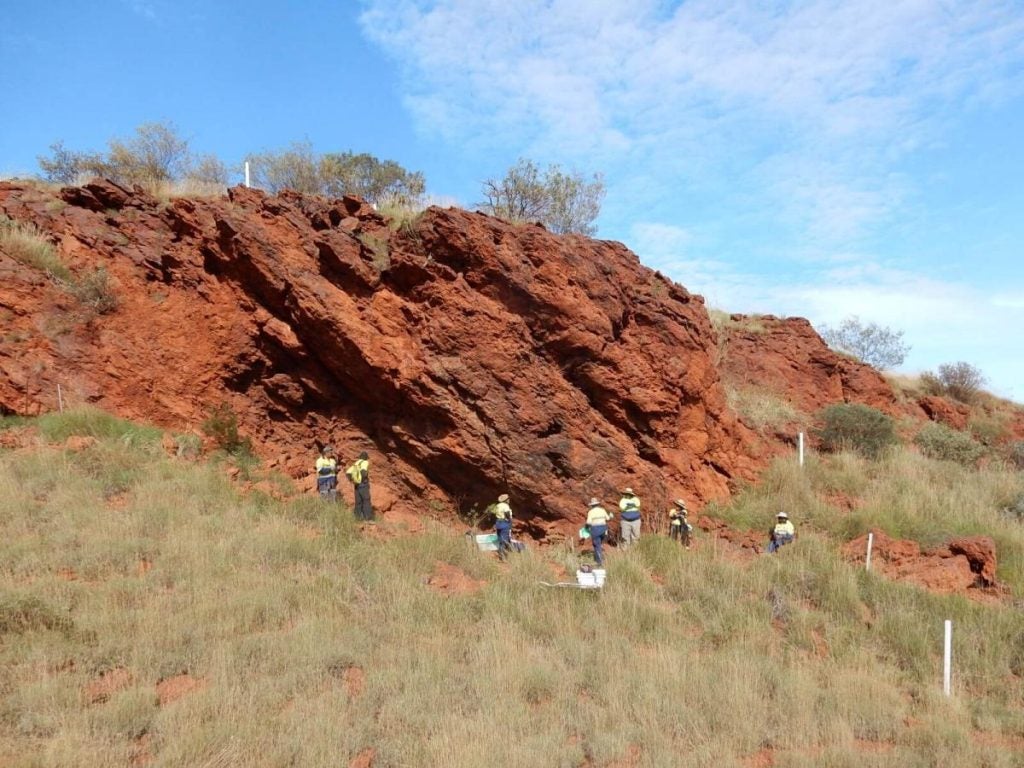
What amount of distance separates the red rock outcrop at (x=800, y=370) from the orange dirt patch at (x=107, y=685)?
13.1 m

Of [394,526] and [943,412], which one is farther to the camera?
[943,412]

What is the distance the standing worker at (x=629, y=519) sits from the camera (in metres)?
8.76

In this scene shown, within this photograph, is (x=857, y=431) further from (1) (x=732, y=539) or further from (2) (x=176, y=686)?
(2) (x=176, y=686)

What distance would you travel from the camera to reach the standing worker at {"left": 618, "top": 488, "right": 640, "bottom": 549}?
876cm

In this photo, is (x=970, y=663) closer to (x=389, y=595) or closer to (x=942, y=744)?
(x=942, y=744)

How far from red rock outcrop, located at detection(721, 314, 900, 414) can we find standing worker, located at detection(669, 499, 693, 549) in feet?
21.4

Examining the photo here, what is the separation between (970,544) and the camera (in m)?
7.95

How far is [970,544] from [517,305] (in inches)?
276

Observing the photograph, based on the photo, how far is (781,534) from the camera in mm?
8664

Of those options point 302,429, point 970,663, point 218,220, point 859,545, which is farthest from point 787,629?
point 218,220

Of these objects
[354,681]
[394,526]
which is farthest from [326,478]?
[354,681]

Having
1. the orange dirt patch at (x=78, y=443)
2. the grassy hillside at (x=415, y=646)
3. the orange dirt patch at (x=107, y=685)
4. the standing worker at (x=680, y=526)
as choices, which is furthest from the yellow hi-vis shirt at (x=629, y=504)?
the orange dirt patch at (x=78, y=443)

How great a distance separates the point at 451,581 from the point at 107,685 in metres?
3.63

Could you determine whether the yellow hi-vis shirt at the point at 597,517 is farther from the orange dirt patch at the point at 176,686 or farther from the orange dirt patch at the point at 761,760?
the orange dirt patch at the point at 176,686
